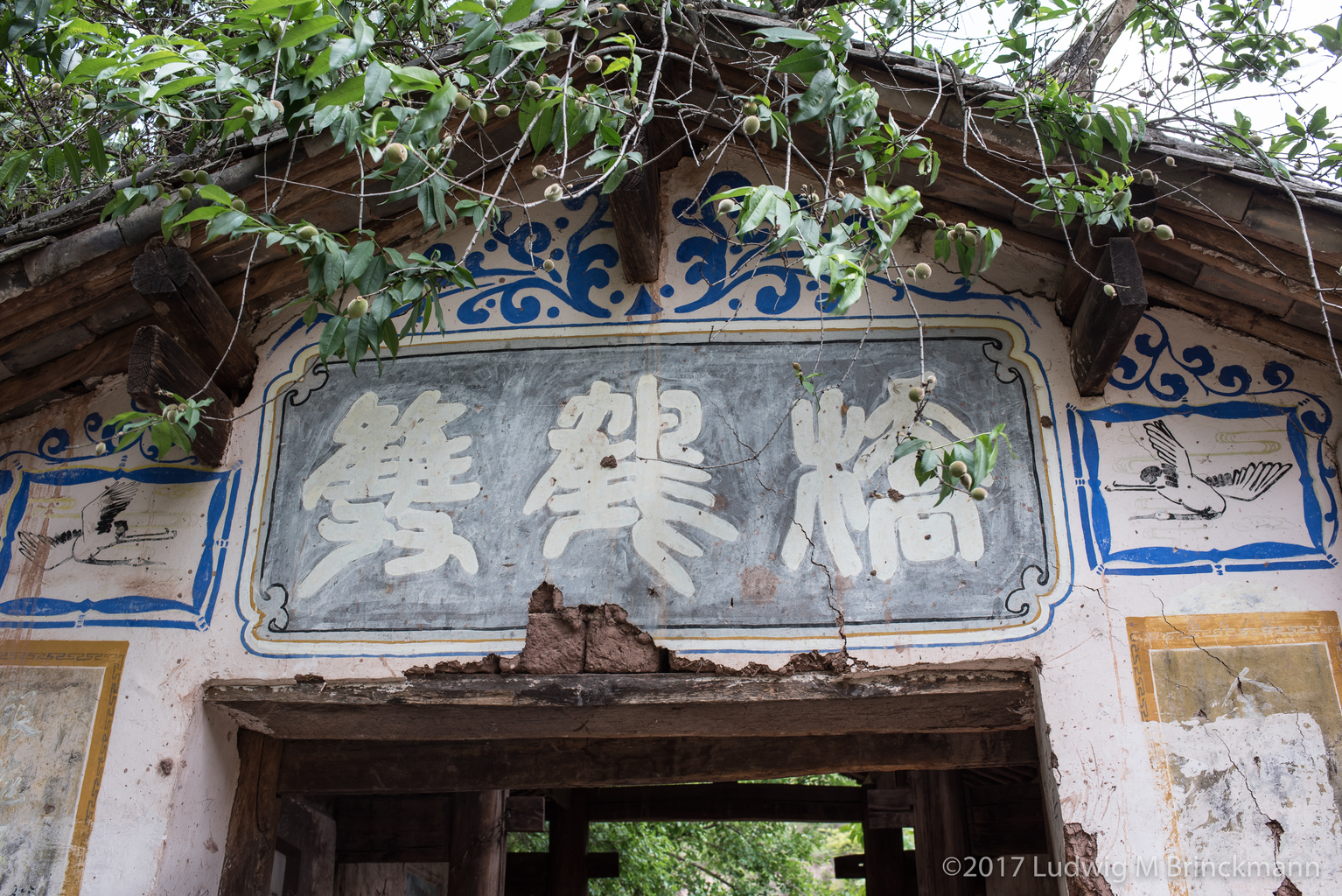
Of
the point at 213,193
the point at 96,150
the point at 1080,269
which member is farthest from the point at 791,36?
the point at 96,150

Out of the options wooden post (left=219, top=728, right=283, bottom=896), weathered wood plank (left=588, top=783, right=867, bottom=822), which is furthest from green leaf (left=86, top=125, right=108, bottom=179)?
weathered wood plank (left=588, top=783, right=867, bottom=822)

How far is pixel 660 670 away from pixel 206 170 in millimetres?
2017

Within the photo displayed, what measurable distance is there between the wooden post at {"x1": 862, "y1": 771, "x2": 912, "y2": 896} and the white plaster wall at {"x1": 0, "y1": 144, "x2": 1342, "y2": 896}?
3393 mm

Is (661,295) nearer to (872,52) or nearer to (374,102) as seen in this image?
(872,52)

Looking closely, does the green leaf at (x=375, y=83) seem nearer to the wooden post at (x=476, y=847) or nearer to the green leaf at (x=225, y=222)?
the green leaf at (x=225, y=222)

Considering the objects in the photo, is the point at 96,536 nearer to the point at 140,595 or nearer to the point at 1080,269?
the point at 140,595

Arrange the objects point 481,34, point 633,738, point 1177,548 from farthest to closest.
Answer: point 633,738 → point 1177,548 → point 481,34

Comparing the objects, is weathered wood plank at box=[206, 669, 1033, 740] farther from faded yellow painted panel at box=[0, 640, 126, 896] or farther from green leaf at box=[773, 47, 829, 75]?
green leaf at box=[773, 47, 829, 75]

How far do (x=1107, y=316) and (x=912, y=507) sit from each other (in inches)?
29.7

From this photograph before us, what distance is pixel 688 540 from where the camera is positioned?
296 cm

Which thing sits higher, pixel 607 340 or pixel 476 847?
pixel 607 340

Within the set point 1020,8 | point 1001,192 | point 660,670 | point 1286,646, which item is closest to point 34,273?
point 660,670

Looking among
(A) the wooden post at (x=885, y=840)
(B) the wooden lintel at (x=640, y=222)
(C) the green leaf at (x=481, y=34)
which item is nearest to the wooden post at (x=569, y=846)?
(A) the wooden post at (x=885, y=840)

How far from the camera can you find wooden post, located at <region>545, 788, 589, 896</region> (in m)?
6.16
